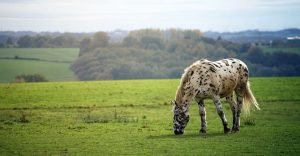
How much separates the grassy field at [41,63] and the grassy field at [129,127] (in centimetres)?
5803

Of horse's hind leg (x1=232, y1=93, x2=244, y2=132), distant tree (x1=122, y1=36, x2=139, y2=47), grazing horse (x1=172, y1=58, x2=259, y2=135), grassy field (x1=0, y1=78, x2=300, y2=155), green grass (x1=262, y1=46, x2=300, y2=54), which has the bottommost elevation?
grassy field (x1=0, y1=78, x2=300, y2=155)

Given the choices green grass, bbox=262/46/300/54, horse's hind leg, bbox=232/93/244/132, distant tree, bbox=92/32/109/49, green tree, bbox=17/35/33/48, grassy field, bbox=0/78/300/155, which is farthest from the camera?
green tree, bbox=17/35/33/48

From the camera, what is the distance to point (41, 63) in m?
116

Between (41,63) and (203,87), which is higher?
(203,87)

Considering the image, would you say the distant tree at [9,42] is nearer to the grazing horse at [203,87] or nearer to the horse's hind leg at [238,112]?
the horse's hind leg at [238,112]

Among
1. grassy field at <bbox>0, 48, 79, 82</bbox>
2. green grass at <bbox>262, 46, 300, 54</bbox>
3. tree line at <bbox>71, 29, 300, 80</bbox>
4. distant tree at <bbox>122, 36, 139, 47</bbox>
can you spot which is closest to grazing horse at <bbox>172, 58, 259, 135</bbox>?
grassy field at <bbox>0, 48, 79, 82</bbox>

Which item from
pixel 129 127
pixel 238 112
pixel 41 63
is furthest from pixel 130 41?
pixel 238 112

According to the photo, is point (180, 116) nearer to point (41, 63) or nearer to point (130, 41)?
point (41, 63)

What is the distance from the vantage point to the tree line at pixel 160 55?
107m

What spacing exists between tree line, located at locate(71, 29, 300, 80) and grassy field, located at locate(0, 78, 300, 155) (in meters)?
63.4

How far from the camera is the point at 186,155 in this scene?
15.7 m

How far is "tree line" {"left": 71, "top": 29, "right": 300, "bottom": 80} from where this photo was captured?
351 ft

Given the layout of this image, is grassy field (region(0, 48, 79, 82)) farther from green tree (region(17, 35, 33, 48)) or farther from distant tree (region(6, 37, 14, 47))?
distant tree (region(6, 37, 14, 47))

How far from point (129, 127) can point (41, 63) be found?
96.1 metres
